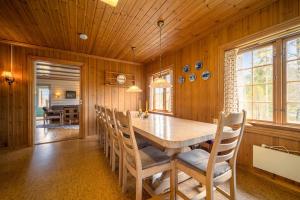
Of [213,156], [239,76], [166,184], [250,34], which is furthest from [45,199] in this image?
[250,34]

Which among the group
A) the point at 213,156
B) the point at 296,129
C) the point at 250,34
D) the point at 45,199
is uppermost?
the point at 250,34

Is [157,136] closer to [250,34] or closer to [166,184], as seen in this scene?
[166,184]

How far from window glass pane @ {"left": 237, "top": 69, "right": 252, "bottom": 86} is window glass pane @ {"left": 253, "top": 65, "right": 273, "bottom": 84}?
0.07m

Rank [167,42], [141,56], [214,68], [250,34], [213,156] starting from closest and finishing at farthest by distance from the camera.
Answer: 1. [213,156]
2. [250,34]
3. [214,68]
4. [167,42]
5. [141,56]

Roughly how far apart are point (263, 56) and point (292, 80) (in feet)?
1.68

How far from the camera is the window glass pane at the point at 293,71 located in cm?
168

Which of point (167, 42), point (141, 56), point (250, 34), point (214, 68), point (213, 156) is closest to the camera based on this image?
point (213, 156)

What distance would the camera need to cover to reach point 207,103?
2.67 metres

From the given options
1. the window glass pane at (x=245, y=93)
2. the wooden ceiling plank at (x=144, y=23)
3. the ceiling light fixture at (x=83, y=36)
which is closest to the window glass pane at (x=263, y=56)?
the window glass pane at (x=245, y=93)

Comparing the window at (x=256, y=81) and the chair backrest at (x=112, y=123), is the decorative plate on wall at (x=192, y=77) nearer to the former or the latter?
the window at (x=256, y=81)

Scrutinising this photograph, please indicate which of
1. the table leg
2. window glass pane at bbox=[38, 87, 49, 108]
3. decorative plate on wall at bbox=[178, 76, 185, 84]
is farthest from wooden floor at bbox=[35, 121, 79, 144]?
window glass pane at bbox=[38, 87, 49, 108]

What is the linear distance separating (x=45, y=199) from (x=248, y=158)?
111 inches

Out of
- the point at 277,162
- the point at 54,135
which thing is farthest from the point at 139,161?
the point at 54,135

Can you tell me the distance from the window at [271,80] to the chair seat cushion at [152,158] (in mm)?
1621
